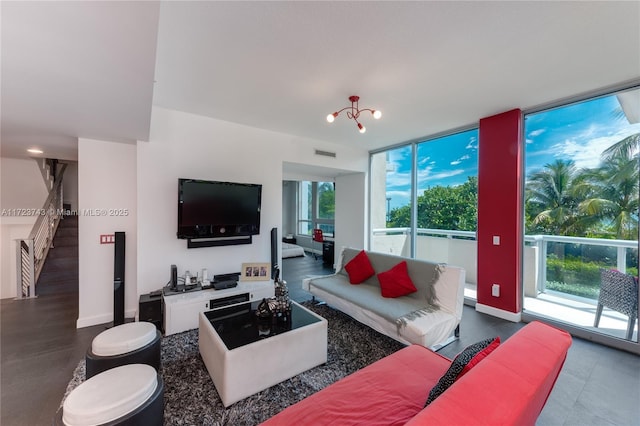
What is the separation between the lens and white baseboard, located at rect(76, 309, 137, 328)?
309cm

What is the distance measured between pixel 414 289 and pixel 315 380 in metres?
1.52

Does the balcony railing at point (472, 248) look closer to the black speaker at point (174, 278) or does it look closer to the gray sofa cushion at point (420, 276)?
the gray sofa cushion at point (420, 276)

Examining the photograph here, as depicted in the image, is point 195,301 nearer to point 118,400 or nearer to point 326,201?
point 118,400

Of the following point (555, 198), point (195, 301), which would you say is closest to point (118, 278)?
Result: point (195, 301)

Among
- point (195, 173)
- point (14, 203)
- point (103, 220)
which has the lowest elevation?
point (103, 220)

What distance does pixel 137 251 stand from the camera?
127 inches

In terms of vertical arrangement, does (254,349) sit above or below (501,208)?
below

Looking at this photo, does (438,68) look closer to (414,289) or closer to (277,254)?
(414,289)

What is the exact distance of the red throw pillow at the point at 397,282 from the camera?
2977 millimetres

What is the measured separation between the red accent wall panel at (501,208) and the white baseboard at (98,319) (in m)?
4.87

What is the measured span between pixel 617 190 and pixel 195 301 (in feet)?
15.9

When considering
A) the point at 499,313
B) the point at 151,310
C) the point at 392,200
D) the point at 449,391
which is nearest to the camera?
the point at 449,391

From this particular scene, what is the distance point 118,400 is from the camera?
1.29 metres

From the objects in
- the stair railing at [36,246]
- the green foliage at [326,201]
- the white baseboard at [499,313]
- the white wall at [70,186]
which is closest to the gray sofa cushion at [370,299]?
the white baseboard at [499,313]
